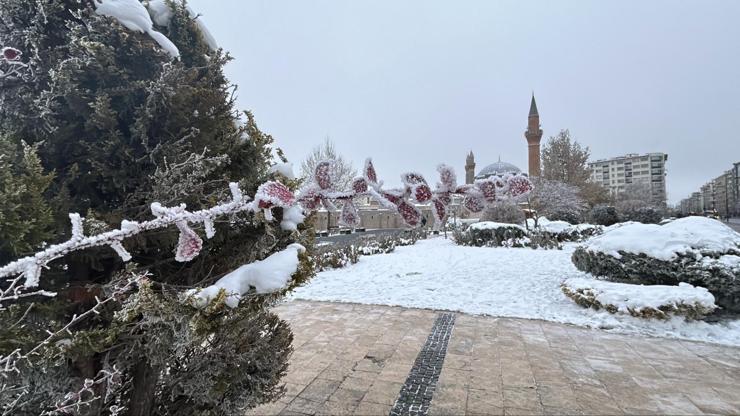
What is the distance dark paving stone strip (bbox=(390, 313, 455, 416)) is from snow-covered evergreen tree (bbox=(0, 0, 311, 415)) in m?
1.99

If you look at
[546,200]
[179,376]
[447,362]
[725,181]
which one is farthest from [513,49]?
[725,181]

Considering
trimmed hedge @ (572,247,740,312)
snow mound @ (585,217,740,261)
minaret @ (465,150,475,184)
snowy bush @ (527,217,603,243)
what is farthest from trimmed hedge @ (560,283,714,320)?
snowy bush @ (527,217,603,243)

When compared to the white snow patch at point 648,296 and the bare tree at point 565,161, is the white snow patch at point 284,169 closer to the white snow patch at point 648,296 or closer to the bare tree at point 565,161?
the white snow patch at point 648,296

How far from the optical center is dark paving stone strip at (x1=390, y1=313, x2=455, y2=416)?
9.48 feet

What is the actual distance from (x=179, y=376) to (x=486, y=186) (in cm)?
165

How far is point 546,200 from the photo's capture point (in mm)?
17344

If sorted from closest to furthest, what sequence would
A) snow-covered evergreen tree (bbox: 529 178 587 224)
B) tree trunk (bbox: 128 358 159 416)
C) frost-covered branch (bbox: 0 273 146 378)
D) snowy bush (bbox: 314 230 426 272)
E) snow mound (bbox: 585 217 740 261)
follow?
frost-covered branch (bbox: 0 273 146 378), tree trunk (bbox: 128 358 159 416), snow mound (bbox: 585 217 740 261), snowy bush (bbox: 314 230 426 272), snow-covered evergreen tree (bbox: 529 178 587 224)

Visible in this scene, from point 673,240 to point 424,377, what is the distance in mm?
4950

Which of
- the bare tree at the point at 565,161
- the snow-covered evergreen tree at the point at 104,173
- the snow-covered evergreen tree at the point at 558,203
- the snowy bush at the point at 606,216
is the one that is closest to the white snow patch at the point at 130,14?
the snow-covered evergreen tree at the point at 104,173

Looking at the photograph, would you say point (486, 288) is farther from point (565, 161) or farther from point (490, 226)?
point (565, 161)

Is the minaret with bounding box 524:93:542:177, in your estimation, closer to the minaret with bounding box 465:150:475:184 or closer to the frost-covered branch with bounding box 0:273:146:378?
the minaret with bounding box 465:150:475:184

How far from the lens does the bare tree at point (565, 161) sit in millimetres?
24719

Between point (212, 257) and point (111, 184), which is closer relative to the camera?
point (111, 184)

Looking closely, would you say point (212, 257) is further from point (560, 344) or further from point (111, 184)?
point (560, 344)
